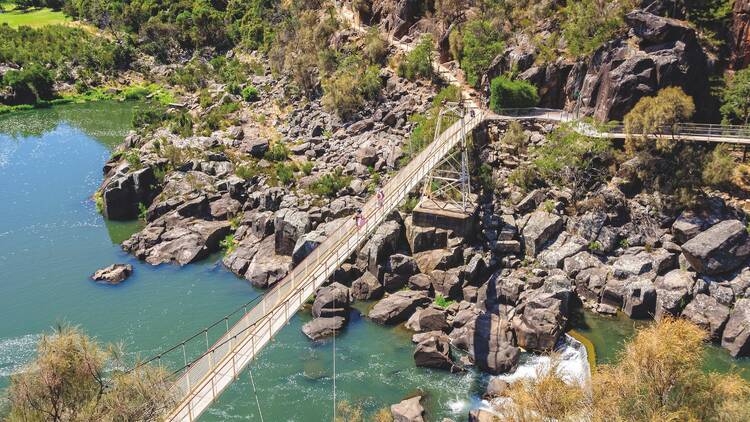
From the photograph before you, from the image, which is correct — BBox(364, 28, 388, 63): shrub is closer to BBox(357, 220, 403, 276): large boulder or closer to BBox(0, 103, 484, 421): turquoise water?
BBox(357, 220, 403, 276): large boulder

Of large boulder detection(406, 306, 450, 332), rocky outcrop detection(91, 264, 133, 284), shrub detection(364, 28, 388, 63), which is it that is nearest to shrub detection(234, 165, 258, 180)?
rocky outcrop detection(91, 264, 133, 284)

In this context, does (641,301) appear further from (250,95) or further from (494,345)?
(250,95)

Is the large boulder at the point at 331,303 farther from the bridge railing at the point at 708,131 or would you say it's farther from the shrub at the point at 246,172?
the bridge railing at the point at 708,131

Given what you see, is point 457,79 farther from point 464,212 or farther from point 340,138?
point 464,212

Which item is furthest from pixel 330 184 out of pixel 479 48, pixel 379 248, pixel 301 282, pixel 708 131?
pixel 708 131

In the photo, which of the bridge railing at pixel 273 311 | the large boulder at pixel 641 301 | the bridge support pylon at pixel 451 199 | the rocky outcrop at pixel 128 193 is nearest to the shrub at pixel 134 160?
the rocky outcrop at pixel 128 193

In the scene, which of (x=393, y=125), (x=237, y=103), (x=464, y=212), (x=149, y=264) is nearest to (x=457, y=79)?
(x=393, y=125)
